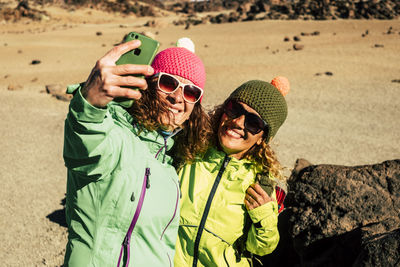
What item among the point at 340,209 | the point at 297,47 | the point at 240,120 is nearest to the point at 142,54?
the point at 240,120

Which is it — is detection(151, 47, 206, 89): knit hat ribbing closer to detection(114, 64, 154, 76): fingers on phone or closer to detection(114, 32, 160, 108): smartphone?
detection(114, 32, 160, 108): smartphone

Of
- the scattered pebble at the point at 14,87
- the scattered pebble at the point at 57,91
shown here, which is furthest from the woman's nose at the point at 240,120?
the scattered pebble at the point at 14,87

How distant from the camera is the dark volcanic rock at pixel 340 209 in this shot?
2.47 meters

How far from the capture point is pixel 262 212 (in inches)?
81.2

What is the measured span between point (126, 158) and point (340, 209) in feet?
6.27

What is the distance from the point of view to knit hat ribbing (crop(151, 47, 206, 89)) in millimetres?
2035

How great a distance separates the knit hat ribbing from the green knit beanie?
1.19 ft

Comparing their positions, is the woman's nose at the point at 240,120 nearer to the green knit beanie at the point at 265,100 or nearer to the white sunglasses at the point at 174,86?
the green knit beanie at the point at 265,100

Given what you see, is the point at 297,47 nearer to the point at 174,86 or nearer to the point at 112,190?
the point at 174,86

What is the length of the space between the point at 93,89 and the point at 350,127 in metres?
7.45

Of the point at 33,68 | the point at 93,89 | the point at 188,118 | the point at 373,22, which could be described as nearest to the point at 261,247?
the point at 188,118

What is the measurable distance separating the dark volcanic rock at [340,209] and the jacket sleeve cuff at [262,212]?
731mm

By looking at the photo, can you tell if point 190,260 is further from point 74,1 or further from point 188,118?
point 74,1

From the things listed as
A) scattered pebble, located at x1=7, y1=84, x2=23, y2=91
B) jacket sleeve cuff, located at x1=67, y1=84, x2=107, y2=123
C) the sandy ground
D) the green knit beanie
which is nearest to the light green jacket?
jacket sleeve cuff, located at x1=67, y1=84, x2=107, y2=123
